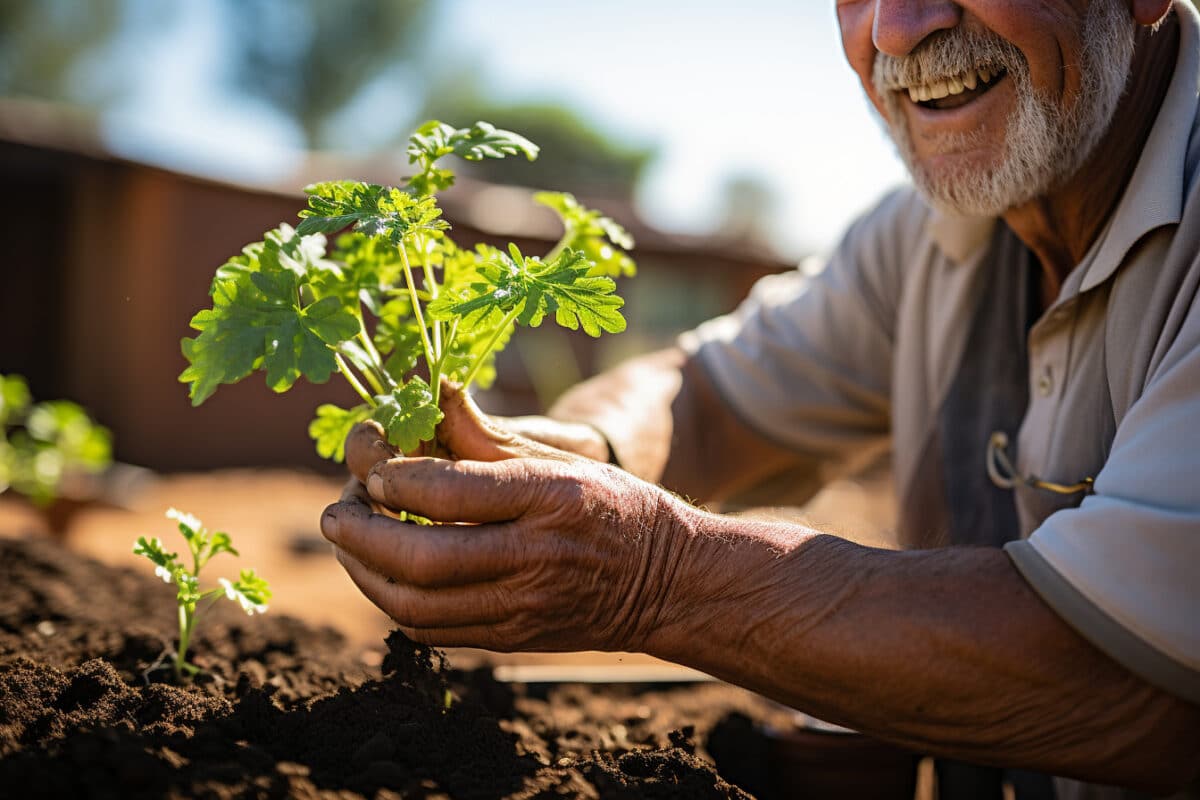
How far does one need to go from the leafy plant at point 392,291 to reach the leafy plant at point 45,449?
10.3 ft

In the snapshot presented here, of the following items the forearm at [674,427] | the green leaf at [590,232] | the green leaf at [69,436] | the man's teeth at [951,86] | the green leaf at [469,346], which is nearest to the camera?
the green leaf at [469,346]

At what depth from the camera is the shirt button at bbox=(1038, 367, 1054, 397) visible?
236cm

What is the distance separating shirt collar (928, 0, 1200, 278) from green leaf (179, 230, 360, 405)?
160cm

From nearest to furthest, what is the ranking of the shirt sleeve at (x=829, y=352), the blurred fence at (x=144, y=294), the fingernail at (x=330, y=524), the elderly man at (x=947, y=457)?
the elderly man at (x=947, y=457) < the fingernail at (x=330, y=524) < the shirt sleeve at (x=829, y=352) < the blurred fence at (x=144, y=294)

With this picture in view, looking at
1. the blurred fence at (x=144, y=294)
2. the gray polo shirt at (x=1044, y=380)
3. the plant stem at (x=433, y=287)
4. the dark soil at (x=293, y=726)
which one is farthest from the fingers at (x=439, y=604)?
the blurred fence at (x=144, y=294)

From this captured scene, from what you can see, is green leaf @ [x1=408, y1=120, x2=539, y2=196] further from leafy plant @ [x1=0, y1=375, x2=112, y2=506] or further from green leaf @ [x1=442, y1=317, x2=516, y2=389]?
leafy plant @ [x1=0, y1=375, x2=112, y2=506]

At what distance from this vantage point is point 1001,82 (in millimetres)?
2250

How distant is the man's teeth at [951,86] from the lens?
2.27 meters

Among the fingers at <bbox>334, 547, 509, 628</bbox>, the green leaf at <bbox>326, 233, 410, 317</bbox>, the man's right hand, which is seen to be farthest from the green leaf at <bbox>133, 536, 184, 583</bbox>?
the man's right hand

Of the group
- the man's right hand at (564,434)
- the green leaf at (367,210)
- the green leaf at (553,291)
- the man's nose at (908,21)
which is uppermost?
the man's nose at (908,21)

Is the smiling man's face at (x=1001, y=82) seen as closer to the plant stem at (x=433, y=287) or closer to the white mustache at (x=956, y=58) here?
the white mustache at (x=956, y=58)

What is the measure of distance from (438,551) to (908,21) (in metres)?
1.65

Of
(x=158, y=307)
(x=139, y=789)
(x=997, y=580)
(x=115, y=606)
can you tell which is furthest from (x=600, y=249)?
(x=158, y=307)

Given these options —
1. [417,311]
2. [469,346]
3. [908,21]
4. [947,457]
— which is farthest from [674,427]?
[417,311]
